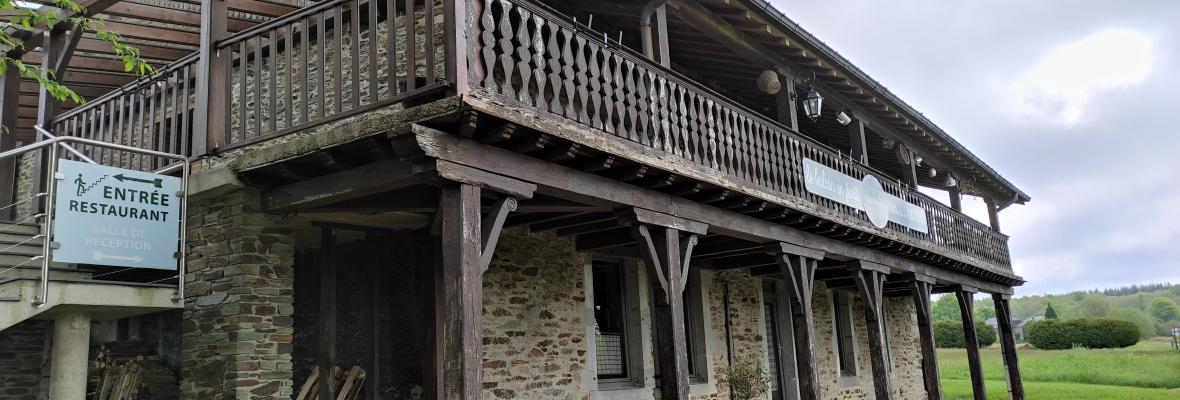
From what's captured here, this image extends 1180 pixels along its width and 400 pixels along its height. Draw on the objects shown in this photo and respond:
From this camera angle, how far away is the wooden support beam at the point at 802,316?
9.33 meters

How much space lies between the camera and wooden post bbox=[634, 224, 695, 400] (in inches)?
276

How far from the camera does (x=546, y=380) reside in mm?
8141

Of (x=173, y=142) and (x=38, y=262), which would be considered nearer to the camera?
(x=38, y=262)

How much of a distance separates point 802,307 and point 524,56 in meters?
5.05

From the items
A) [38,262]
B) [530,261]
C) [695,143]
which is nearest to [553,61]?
[695,143]

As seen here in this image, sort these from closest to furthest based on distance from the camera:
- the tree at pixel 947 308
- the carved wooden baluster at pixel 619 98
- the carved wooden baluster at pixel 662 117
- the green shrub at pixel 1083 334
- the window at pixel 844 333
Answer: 1. the carved wooden baluster at pixel 619 98
2. the carved wooden baluster at pixel 662 117
3. the window at pixel 844 333
4. the green shrub at pixel 1083 334
5. the tree at pixel 947 308

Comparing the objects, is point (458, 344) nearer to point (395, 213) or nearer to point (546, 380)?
point (395, 213)

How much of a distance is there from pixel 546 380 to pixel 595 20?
14.2 ft

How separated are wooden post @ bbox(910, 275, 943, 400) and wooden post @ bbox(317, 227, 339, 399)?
27.9ft

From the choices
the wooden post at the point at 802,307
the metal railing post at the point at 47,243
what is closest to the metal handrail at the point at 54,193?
the metal railing post at the point at 47,243

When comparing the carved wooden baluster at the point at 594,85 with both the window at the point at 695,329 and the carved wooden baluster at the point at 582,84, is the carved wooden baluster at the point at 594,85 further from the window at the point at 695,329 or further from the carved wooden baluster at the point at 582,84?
the window at the point at 695,329

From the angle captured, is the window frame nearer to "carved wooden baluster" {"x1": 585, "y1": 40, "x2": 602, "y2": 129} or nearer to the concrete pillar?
"carved wooden baluster" {"x1": 585, "y1": 40, "x2": 602, "y2": 129}

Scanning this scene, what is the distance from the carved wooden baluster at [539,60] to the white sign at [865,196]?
4.52 meters

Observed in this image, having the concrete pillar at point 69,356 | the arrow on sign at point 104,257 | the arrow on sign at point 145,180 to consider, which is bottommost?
the concrete pillar at point 69,356
